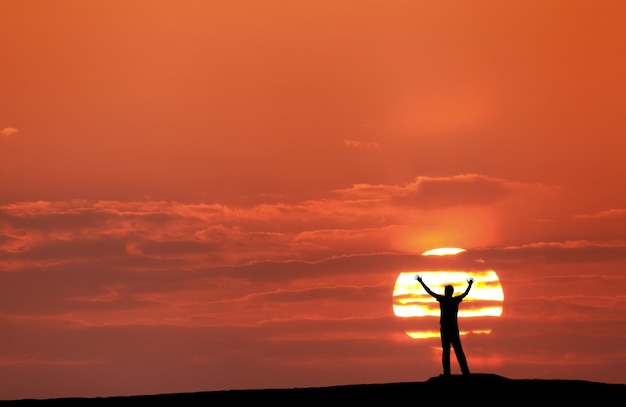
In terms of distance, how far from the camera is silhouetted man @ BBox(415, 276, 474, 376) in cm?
2411

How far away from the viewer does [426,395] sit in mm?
22875

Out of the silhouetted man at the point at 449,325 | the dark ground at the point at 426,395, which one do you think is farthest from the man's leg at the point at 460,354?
the dark ground at the point at 426,395

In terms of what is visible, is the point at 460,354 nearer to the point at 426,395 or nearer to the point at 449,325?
the point at 449,325

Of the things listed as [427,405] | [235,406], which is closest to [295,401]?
[235,406]

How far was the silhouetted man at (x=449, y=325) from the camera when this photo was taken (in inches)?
949

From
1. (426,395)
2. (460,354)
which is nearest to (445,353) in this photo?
(460,354)

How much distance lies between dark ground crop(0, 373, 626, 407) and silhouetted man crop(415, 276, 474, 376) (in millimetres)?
430

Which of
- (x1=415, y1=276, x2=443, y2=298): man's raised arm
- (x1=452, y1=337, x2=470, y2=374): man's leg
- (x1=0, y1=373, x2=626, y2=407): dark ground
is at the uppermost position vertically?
(x1=415, y1=276, x2=443, y2=298): man's raised arm

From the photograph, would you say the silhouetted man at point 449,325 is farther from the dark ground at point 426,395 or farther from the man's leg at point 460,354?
the dark ground at point 426,395

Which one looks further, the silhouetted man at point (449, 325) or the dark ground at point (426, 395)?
the silhouetted man at point (449, 325)

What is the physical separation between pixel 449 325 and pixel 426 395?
1972 millimetres

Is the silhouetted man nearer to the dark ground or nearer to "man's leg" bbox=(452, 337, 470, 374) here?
"man's leg" bbox=(452, 337, 470, 374)

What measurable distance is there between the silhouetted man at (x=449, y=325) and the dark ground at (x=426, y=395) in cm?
43

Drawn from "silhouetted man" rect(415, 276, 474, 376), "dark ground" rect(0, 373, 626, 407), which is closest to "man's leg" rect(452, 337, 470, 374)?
"silhouetted man" rect(415, 276, 474, 376)
